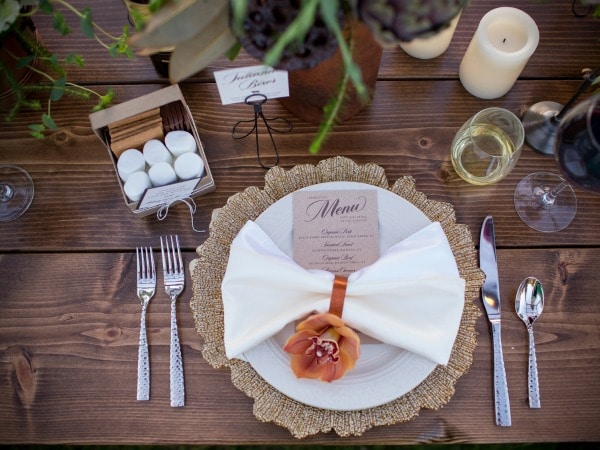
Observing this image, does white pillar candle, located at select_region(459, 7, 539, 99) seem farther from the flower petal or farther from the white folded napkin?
the flower petal

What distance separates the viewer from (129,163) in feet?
2.37

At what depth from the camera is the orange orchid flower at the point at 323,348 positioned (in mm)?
611

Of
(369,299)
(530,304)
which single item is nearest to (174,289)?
(369,299)

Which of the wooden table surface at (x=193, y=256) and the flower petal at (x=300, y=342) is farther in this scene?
the wooden table surface at (x=193, y=256)

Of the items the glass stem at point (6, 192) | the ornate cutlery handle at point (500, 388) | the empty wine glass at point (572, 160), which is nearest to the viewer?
the empty wine glass at point (572, 160)

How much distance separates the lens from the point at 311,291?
65 centimetres

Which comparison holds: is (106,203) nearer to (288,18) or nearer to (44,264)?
(44,264)

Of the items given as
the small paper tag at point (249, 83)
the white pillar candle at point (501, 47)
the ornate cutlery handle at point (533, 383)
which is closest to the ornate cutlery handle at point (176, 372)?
the small paper tag at point (249, 83)

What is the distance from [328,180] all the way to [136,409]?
406 mm

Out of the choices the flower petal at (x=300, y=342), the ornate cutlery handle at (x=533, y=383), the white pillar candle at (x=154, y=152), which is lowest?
the ornate cutlery handle at (x=533, y=383)

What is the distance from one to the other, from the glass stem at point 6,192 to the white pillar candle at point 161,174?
0.24 m

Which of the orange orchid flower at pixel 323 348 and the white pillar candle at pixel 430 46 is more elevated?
the white pillar candle at pixel 430 46

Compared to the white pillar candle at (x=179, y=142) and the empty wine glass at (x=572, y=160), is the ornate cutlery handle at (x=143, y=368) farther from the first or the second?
the empty wine glass at (x=572, y=160)

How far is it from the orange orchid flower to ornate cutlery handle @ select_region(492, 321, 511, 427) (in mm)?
213
